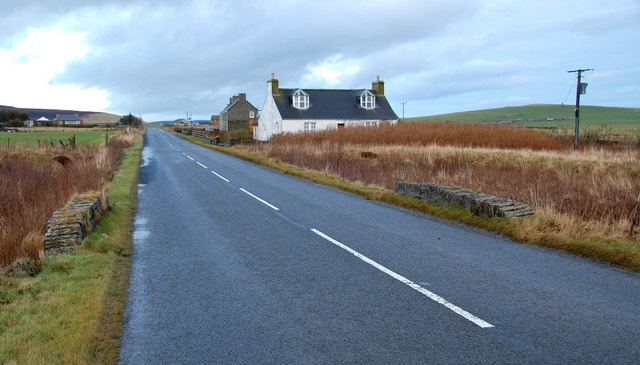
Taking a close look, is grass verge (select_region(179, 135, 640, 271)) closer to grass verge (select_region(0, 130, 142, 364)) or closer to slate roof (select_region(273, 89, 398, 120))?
grass verge (select_region(0, 130, 142, 364))

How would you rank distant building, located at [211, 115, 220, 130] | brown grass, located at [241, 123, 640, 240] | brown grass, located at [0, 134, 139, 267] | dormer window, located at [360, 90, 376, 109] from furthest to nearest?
distant building, located at [211, 115, 220, 130] < dormer window, located at [360, 90, 376, 109] < brown grass, located at [241, 123, 640, 240] < brown grass, located at [0, 134, 139, 267]

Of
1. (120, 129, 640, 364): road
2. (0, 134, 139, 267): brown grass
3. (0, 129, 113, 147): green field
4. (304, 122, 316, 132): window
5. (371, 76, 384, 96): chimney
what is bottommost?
(120, 129, 640, 364): road

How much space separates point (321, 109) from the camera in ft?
191

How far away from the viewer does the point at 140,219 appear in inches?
482

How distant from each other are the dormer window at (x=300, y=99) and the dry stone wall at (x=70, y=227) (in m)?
47.8

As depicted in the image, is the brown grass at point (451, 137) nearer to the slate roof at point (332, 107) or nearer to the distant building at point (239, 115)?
the slate roof at point (332, 107)

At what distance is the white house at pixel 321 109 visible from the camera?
56.3 metres

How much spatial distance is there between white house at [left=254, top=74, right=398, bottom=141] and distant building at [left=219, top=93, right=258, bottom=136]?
28.2 m

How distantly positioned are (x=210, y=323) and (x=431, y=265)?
352 centimetres

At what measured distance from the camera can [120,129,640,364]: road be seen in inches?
183

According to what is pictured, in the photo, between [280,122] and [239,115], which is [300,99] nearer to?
[280,122]

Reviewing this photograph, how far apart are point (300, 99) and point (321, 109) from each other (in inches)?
105

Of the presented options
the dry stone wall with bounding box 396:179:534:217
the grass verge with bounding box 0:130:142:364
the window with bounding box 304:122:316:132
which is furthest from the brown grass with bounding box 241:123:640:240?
the window with bounding box 304:122:316:132

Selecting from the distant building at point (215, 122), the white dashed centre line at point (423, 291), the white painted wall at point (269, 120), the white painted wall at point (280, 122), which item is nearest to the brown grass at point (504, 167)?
the white dashed centre line at point (423, 291)
